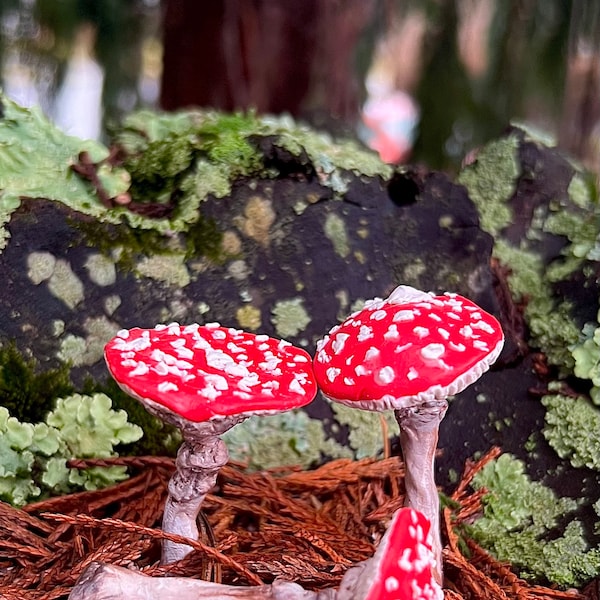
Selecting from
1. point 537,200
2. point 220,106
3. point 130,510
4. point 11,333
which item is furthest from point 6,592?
point 220,106

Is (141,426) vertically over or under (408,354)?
under

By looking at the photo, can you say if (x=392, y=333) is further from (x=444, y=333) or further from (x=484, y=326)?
(x=484, y=326)

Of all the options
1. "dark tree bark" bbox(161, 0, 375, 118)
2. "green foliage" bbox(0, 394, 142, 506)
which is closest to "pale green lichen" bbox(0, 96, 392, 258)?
"green foliage" bbox(0, 394, 142, 506)

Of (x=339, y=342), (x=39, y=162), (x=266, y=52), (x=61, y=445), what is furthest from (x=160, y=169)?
(x=266, y=52)

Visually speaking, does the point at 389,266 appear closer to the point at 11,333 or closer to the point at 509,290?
the point at 509,290

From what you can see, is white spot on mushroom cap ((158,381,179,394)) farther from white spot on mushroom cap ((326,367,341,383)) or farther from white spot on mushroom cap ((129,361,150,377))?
white spot on mushroom cap ((326,367,341,383))
